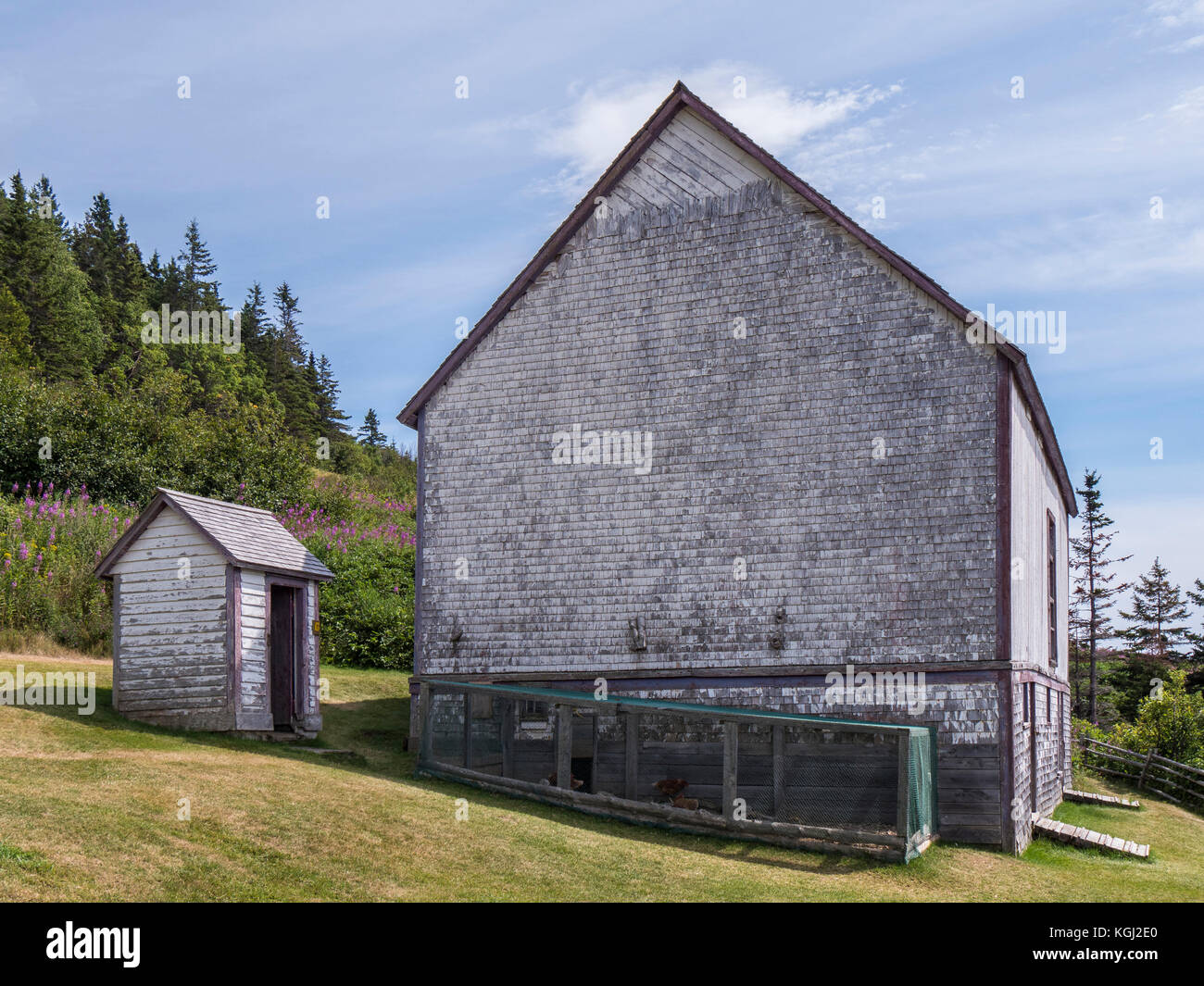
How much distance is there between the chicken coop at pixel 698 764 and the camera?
15.9 meters

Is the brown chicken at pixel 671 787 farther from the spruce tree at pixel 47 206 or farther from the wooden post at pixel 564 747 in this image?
the spruce tree at pixel 47 206

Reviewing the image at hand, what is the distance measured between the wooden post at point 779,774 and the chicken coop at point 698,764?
0.06ft

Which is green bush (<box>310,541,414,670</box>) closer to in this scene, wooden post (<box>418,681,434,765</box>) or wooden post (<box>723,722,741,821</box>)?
wooden post (<box>418,681,434,765</box>)

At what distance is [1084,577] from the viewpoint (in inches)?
2199

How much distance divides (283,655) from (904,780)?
1116 centimetres

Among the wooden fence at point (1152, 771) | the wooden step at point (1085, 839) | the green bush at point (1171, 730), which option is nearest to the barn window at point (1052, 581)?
the wooden fence at point (1152, 771)

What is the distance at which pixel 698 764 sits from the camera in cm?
1864

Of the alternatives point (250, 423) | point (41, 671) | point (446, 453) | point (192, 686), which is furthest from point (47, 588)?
point (250, 423)

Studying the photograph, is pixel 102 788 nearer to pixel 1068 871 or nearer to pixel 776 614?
pixel 776 614

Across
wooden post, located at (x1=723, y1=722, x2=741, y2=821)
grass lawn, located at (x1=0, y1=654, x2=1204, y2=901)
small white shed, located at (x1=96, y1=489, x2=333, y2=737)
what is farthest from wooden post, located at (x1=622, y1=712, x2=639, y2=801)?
small white shed, located at (x1=96, y1=489, x2=333, y2=737)

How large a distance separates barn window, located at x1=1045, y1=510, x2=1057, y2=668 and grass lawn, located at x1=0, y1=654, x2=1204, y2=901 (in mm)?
7273

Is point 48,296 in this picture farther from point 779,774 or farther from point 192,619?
point 779,774

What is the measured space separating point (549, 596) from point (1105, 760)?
20.7 metres

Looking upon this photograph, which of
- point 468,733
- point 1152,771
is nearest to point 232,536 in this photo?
point 468,733
